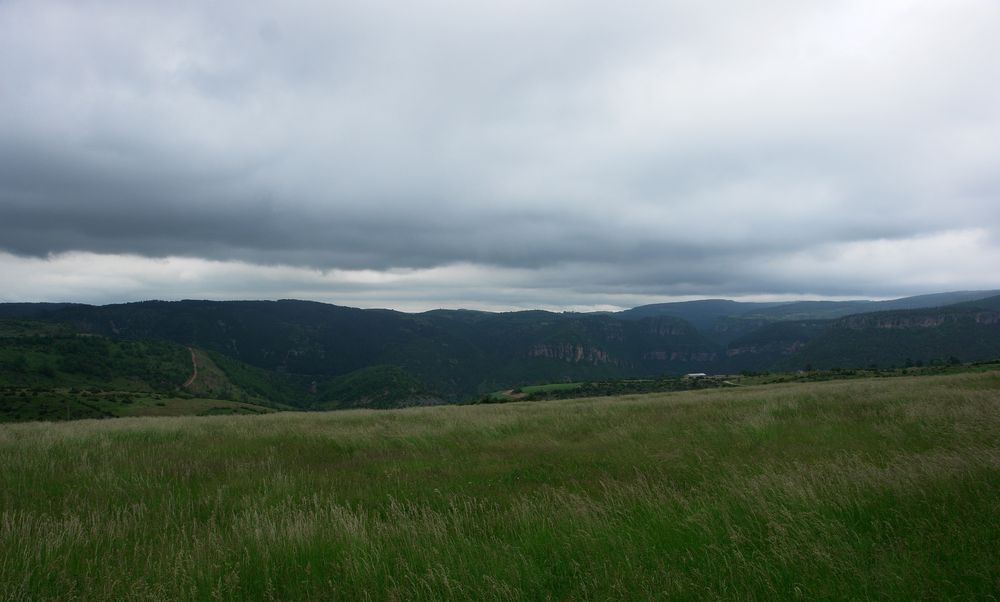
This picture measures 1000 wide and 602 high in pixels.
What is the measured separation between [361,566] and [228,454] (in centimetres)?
753

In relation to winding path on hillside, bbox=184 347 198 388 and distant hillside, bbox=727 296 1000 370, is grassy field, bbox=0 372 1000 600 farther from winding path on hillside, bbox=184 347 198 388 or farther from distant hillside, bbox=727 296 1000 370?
distant hillside, bbox=727 296 1000 370

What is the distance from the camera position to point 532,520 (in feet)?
19.9

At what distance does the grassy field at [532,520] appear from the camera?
4520mm

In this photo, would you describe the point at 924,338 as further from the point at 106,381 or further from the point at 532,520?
the point at 106,381

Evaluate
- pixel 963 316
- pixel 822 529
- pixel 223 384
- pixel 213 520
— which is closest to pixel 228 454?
pixel 213 520

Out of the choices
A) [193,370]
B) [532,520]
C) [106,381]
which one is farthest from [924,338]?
[106,381]

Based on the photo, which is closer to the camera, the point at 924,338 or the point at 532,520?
the point at 532,520

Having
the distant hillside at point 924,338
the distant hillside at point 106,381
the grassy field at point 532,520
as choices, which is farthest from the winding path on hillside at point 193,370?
the distant hillside at point 924,338

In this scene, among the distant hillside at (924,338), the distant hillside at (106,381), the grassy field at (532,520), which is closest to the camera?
the grassy field at (532,520)

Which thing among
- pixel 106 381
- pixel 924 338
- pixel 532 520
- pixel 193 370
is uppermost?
pixel 532 520

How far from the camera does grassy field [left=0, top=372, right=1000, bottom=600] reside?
4.52 meters

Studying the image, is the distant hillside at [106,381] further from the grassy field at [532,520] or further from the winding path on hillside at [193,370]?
the grassy field at [532,520]

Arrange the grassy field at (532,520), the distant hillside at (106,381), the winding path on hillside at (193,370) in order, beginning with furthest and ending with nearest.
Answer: the winding path on hillside at (193,370) → the distant hillside at (106,381) → the grassy field at (532,520)

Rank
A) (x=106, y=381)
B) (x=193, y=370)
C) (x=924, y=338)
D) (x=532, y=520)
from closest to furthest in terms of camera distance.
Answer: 1. (x=532, y=520)
2. (x=106, y=381)
3. (x=924, y=338)
4. (x=193, y=370)
